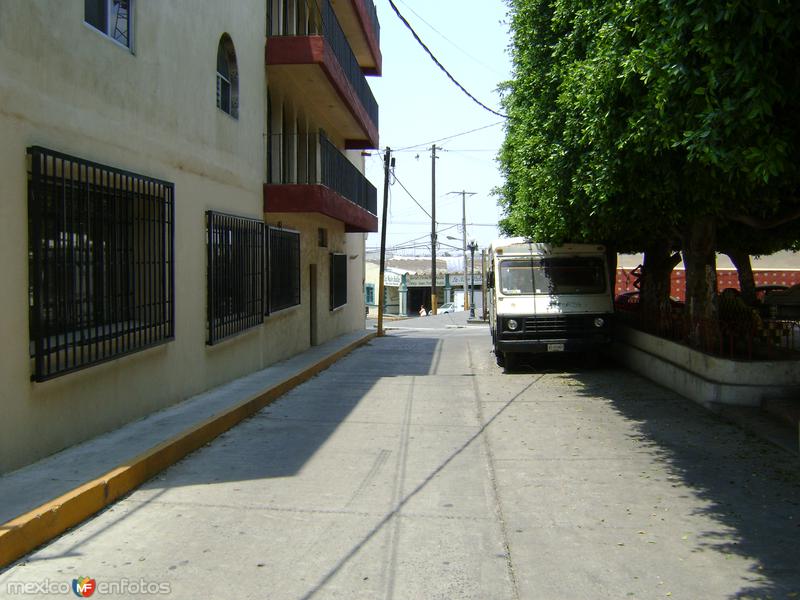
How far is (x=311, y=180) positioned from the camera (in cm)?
1931

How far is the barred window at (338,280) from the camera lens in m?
22.7

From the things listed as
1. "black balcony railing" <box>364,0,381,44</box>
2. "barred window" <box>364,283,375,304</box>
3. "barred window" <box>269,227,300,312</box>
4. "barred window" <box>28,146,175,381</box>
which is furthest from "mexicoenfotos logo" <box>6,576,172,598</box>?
"barred window" <box>364,283,375,304</box>

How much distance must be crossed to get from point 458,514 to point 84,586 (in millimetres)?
2733

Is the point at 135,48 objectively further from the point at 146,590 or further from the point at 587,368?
the point at 587,368

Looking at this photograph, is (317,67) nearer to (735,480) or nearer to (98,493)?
(98,493)

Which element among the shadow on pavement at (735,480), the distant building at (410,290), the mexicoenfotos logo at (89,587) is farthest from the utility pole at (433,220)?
the mexicoenfotos logo at (89,587)

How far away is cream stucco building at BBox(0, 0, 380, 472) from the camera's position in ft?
21.5

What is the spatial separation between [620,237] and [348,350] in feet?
26.5

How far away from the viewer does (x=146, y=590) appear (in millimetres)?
4578

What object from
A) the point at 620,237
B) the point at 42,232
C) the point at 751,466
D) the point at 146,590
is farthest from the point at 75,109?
the point at 620,237

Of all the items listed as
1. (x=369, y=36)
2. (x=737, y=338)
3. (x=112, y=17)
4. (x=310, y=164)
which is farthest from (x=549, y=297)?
(x=369, y=36)

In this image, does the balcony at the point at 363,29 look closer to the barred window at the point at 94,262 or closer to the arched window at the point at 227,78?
the arched window at the point at 227,78

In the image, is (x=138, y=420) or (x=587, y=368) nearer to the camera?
(x=138, y=420)

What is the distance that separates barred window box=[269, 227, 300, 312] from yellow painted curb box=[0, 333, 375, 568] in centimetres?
549
